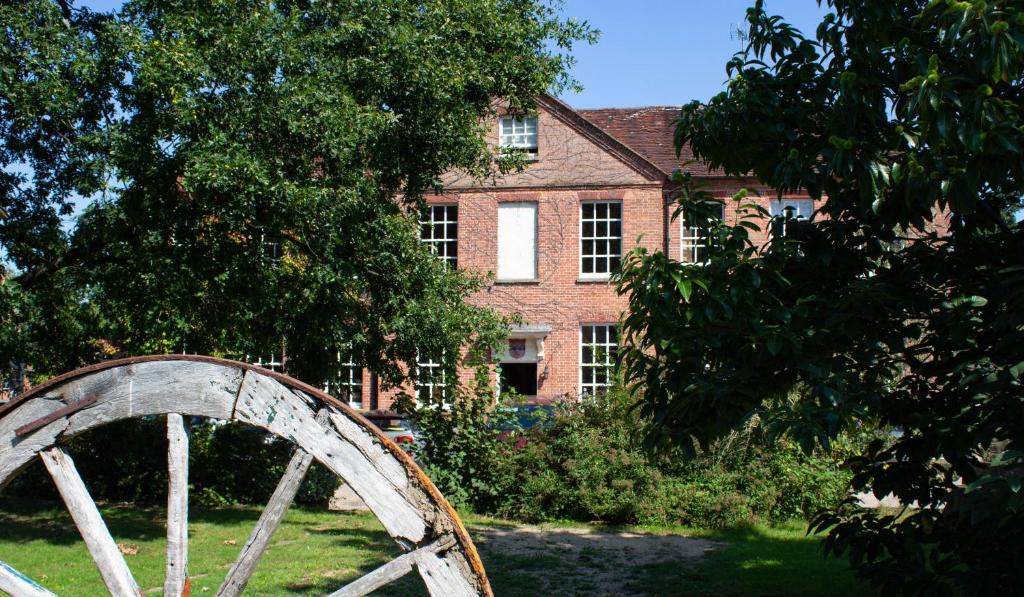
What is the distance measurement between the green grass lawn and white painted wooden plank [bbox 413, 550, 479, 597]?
5.36 meters

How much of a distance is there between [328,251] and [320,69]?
7.09 feet

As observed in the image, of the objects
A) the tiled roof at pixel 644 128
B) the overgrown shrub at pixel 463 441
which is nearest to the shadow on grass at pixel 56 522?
the overgrown shrub at pixel 463 441

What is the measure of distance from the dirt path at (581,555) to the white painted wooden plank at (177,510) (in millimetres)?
5698

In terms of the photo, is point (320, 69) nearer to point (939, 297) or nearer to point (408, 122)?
point (408, 122)

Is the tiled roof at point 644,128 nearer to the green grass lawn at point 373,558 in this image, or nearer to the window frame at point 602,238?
the window frame at point 602,238

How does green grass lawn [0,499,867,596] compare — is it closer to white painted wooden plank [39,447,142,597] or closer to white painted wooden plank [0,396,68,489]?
white painted wooden plank [39,447,142,597]

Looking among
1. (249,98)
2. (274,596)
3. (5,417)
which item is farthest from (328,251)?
(5,417)

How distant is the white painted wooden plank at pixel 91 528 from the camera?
12.7 ft

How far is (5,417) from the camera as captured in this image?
13.0ft

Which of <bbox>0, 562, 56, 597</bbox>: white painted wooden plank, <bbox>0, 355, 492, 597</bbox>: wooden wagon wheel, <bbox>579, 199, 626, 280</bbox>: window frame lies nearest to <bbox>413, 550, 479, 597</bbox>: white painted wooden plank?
<bbox>0, 355, 492, 597</bbox>: wooden wagon wheel

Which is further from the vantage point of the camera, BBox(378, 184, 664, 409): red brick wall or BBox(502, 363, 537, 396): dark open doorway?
BBox(502, 363, 537, 396): dark open doorway

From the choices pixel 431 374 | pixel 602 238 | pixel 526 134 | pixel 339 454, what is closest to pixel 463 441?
pixel 431 374

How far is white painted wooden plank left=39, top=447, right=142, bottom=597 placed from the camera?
12.7ft

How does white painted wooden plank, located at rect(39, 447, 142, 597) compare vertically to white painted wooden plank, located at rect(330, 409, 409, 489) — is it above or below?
below
